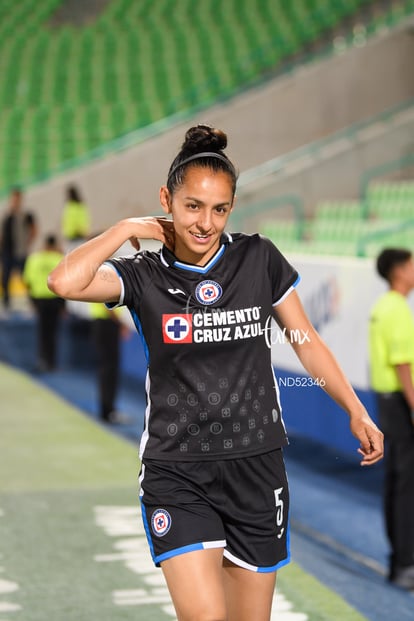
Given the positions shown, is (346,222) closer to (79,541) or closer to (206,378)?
(79,541)

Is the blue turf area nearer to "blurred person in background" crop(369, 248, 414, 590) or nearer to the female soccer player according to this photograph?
"blurred person in background" crop(369, 248, 414, 590)

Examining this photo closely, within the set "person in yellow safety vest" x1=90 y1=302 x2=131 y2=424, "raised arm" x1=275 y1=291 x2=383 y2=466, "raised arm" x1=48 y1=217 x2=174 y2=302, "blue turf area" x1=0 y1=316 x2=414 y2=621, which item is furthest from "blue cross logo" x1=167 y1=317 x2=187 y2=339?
"person in yellow safety vest" x1=90 y1=302 x2=131 y2=424

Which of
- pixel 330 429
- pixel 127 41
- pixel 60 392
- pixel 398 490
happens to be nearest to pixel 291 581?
pixel 398 490

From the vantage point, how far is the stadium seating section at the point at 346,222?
12094mm

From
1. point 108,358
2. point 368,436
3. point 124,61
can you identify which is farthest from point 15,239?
point 368,436

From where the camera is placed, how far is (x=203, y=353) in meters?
3.31

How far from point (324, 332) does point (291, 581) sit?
3.38 metres

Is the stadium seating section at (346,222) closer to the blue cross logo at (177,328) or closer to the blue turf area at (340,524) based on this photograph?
the blue turf area at (340,524)

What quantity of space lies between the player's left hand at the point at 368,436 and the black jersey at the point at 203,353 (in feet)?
0.79

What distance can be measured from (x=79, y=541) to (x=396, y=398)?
2.01 meters

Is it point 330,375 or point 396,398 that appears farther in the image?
point 396,398

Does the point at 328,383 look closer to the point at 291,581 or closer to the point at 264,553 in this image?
the point at 264,553

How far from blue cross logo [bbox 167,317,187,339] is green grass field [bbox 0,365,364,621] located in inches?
97.4

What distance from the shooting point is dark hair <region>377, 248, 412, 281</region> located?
630 centimetres
